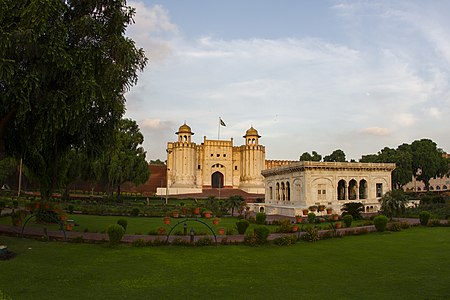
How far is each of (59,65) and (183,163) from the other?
5261 centimetres

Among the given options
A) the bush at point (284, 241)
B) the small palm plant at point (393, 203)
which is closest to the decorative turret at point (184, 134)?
the small palm plant at point (393, 203)

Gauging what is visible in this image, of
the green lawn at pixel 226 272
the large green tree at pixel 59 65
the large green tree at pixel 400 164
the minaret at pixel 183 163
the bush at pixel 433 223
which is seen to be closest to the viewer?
the green lawn at pixel 226 272

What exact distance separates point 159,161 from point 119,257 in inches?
4261

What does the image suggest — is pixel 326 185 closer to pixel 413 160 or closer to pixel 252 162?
pixel 413 160

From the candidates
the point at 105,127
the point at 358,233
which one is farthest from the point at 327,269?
the point at 105,127

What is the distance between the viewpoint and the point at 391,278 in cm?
996

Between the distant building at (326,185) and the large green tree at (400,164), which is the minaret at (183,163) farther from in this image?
the large green tree at (400,164)

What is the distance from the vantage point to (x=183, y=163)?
211 ft

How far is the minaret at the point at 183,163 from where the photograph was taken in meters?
64.1

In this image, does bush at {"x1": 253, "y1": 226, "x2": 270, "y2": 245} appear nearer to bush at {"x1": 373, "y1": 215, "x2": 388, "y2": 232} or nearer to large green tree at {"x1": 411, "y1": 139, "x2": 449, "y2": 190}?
bush at {"x1": 373, "y1": 215, "x2": 388, "y2": 232}

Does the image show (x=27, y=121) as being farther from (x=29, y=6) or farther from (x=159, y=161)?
(x=159, y=161)

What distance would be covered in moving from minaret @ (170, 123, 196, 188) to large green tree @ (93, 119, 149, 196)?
19.5m

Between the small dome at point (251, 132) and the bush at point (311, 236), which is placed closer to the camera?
the bush at point (311, 236)

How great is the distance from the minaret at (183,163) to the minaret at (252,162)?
354 inches
